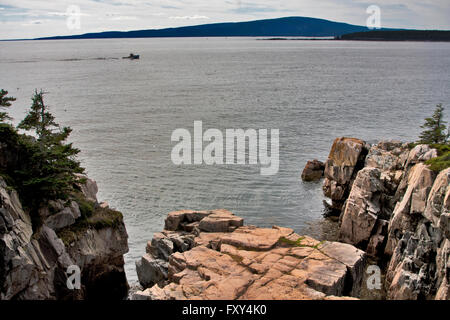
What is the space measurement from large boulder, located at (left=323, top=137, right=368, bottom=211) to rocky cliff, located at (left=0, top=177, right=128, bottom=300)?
24.0m

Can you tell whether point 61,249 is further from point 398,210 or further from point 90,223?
point 398,210

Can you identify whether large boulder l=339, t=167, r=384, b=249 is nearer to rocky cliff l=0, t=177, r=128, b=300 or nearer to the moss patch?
the moss patch

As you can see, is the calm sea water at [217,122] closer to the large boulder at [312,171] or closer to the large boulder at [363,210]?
the large boulder at [312,171]

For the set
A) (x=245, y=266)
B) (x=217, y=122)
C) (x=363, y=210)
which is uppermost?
(x=217, y=122)

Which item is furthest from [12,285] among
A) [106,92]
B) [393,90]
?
[393,90]

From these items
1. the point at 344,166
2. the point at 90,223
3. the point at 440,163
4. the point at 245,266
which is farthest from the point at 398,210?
the point at 90,223

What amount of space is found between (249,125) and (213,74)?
265 feet

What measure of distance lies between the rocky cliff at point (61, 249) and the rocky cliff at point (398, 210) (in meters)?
19.4

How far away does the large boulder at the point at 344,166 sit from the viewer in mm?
42812

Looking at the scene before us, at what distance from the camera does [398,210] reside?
3083cm

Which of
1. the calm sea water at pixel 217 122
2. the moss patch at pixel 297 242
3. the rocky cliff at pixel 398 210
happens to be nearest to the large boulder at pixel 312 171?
the calm sea water at pixel 217 122

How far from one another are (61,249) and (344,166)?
30.0 m

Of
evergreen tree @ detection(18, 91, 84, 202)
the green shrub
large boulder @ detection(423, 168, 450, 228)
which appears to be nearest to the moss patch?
large boulder @ detection(423, 168, 450, 228)
